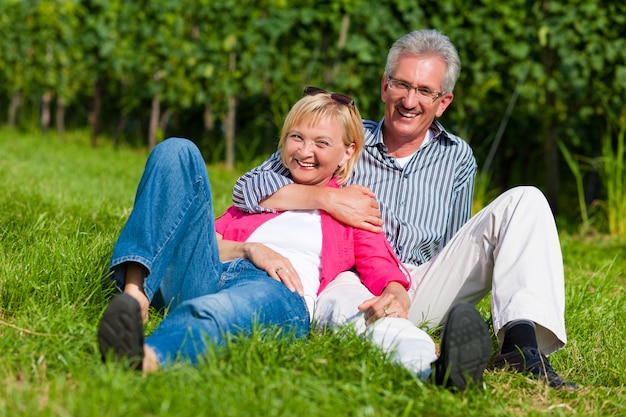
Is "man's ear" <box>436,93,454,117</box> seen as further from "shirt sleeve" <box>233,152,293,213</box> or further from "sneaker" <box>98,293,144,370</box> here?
"sneaker" <box>98,293,144,370</box>

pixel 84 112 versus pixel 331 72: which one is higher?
pixel 331 72

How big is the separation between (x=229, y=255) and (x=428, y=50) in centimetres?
121

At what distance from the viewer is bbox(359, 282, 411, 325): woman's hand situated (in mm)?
2674

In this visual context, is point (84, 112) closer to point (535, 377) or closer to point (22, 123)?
point (22, 123)

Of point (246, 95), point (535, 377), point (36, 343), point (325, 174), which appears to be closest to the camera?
point (36, 343)

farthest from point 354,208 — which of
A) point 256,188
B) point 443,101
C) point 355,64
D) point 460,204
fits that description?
point 355,64

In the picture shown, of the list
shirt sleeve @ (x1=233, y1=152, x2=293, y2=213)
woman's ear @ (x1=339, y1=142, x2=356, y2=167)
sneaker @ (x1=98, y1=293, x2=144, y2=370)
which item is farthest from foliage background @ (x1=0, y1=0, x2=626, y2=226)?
sneaker @ (x1=98, y1=293, x2=144, y2=370)

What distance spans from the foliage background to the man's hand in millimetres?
4042

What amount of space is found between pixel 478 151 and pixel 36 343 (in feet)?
19.7

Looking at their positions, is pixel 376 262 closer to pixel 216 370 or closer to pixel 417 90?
pixel 417 90

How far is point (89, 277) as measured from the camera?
2918 millimetres

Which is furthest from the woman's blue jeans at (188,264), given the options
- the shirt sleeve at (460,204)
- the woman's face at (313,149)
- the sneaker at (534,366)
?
the shirt sleeve at (460,204)

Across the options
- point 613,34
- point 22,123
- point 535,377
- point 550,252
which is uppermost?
point 613,34

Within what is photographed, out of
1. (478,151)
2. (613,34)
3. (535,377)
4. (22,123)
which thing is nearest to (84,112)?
(22,123)
